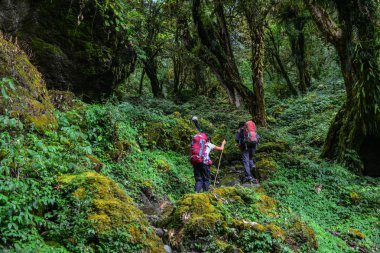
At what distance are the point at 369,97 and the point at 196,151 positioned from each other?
20.7 ft

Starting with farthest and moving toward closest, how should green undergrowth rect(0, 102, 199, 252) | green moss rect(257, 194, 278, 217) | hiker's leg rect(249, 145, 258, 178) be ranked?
1. hiker's leg rect(249, 145, 258, 178)
2. green moss rect(257, 194, 278, 217)
3. green undergrowth rect(0, 102, 199, 252)

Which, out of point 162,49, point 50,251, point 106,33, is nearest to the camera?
point 50,251

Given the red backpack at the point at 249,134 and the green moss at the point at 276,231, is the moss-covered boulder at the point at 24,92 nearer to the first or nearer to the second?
the green moss at the point at 276,231

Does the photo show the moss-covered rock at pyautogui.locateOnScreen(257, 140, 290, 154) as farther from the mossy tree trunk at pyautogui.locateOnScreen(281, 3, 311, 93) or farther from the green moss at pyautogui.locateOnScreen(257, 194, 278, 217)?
the mossy tree trunk at pyautogui.locateOnScreen(281, 3, 311, 93)

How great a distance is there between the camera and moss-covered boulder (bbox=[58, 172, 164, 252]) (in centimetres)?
404

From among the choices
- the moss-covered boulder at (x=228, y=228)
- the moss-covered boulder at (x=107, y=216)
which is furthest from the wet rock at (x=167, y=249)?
the moss-covered boulder at (x=107, y=216)

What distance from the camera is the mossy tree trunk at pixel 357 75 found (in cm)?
1071

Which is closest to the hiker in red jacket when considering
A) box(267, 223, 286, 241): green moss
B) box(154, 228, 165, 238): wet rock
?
box(267, 223, 286, 241): green moss

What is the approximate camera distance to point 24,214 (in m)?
3.60

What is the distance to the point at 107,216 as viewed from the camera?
169 inches

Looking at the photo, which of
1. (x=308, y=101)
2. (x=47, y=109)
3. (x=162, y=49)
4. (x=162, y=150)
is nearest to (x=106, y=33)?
(x=162, y=150)

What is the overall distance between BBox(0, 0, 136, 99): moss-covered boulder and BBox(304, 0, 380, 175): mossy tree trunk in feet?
22.7

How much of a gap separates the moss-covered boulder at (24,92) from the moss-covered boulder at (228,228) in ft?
9.73

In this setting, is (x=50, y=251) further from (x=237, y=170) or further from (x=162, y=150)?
(x=237, y=170)
